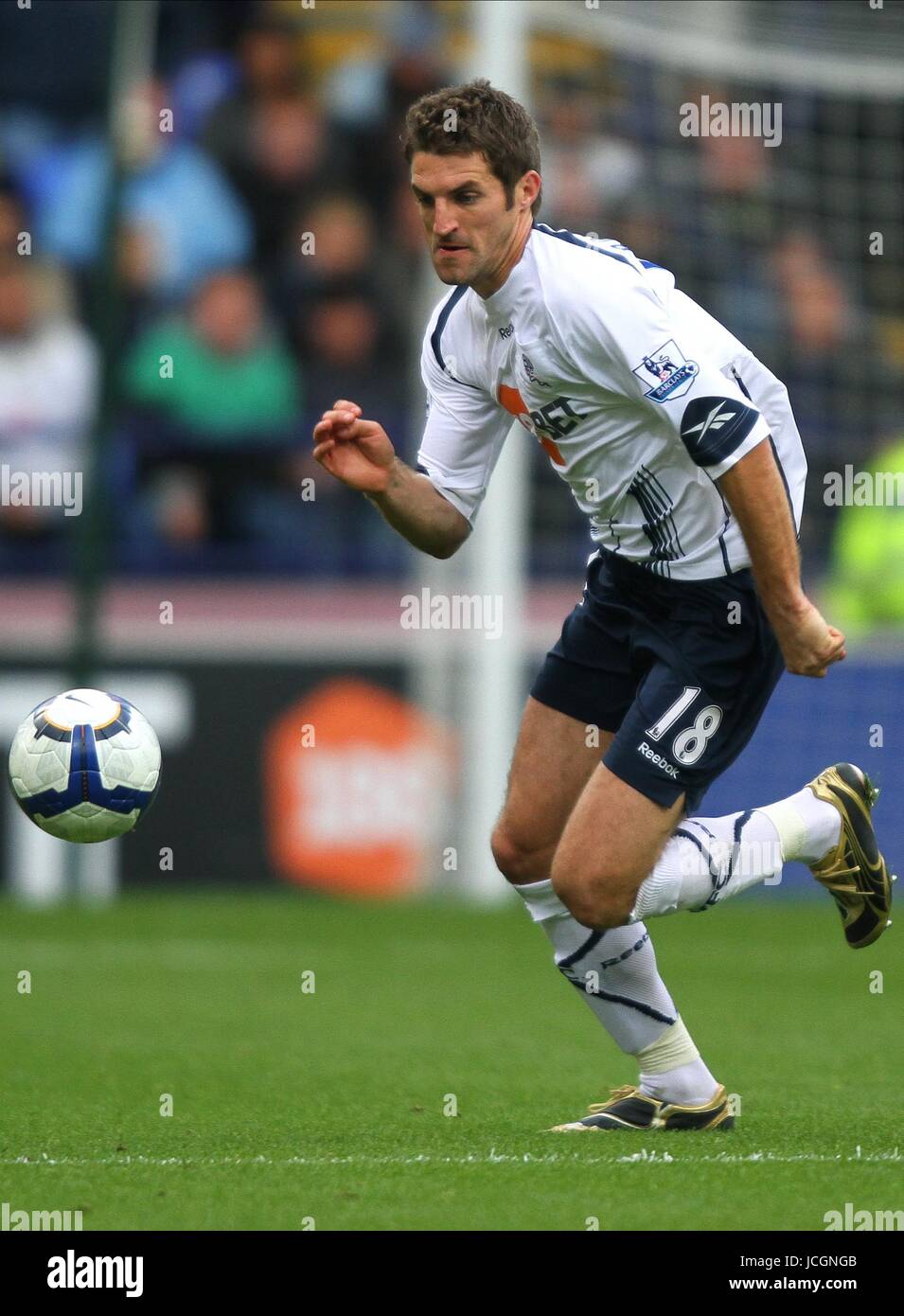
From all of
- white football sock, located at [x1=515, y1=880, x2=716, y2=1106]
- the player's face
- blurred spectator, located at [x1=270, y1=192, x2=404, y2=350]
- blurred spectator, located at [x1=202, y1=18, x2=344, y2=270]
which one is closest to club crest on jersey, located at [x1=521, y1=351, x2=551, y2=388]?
the player's face

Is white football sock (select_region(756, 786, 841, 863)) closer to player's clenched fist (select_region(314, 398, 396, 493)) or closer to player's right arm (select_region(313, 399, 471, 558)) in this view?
player's right arm (select_region(313, 399, 471, 558))

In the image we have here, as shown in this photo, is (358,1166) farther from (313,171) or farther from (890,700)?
(313,171)

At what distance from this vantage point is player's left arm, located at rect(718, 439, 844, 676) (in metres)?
4.95

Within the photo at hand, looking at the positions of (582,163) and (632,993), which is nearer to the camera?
(632,993)

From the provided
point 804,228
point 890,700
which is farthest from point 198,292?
point 890,700

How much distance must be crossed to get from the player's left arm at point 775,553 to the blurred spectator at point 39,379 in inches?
333

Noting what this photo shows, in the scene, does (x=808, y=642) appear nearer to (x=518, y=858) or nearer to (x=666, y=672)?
(x=666, y=672)

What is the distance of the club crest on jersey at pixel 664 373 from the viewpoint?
500cm

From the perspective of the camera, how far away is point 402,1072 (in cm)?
677

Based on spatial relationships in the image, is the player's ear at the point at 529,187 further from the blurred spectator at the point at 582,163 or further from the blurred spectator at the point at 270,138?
the blurred spectator at the point at 270,138

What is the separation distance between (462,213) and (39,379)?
8562 millimetres

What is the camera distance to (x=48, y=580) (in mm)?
13180

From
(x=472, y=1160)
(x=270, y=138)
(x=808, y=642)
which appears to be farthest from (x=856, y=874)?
(x=270, y=138)

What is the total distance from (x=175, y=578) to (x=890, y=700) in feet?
13.8
